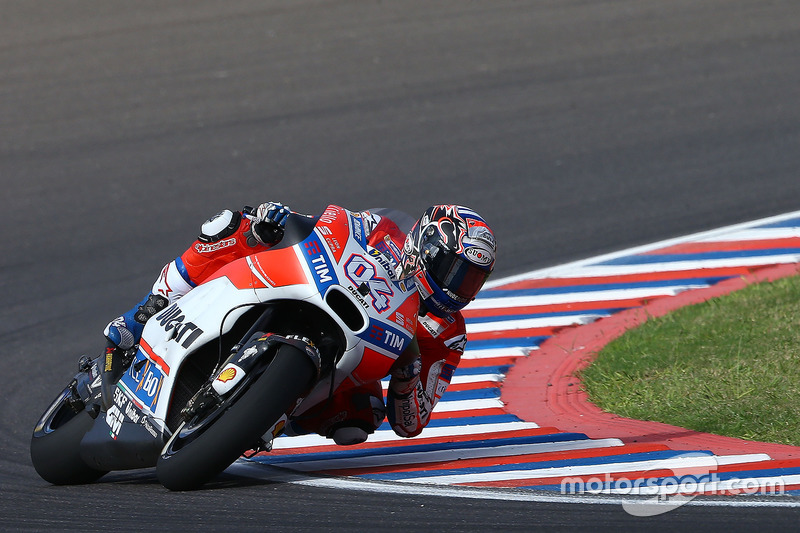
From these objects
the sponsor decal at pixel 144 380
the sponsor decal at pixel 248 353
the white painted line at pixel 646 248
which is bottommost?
the sponsor decal at pixel 144 380

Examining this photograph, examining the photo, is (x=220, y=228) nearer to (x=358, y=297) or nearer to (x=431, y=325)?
(x=358, y=297)

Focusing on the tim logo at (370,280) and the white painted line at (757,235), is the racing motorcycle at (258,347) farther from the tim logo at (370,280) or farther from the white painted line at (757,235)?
the white painted line at (757,235)

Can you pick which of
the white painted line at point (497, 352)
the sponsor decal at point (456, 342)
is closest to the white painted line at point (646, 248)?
the white painted line at point (497, 352)

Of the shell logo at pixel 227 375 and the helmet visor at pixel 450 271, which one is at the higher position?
the helmet visor at pixel 450 271

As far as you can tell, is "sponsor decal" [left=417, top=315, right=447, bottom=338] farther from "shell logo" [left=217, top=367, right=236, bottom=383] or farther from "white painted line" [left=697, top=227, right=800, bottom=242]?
"white painted line" [left=697, top=227, right=800, bottom=242]

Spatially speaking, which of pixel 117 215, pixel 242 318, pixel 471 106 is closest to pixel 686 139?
pixel 471 106

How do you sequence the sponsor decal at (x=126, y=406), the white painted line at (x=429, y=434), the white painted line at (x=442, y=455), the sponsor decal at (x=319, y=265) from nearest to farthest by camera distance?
the sponsor decal at (x=319, y=265)
the sponsor decal at (x=126, y=406)
the white painted line at (x=442, y=455)
the white painted line at (x=429, y=434)

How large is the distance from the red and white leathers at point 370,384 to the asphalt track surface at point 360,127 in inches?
61.6

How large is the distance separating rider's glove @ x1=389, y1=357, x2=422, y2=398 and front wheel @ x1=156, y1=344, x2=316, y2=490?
2.11ft

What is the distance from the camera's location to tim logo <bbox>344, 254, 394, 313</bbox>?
5.19 meters

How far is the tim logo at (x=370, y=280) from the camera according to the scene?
5.19 meters

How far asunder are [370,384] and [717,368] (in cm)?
230

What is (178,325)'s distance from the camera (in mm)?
5316

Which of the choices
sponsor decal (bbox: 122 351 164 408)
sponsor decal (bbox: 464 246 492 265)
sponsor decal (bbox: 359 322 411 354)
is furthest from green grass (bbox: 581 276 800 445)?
sponsor decal (bbox: 122 351 164 408)
